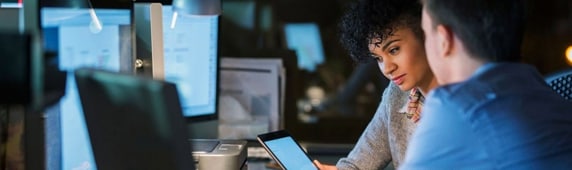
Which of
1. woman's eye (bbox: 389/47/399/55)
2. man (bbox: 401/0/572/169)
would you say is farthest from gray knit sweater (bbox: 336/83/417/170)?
man (bbox: 401/0/572/169)

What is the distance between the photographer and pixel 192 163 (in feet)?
3.05

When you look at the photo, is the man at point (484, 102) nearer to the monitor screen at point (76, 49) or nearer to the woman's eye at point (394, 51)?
the woman's eye at point (394, 51)

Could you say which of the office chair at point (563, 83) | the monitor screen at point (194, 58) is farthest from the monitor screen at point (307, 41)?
the office chair at point (563, 83)

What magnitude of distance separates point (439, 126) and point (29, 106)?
0.58 m

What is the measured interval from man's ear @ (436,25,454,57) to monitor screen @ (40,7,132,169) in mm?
537

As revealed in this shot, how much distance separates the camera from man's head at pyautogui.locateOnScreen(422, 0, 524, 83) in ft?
3.53

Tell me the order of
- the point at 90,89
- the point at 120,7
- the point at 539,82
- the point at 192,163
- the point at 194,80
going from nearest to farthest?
the point at 192,163, the point at 90,89, the point at 539,82, the point at 120,7, the point at 194,80

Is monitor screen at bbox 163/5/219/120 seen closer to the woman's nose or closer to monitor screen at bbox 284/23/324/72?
the woman's nose

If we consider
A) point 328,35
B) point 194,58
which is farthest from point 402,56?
point 328,35

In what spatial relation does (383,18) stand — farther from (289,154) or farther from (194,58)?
(194,58)

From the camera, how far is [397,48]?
1478 mm

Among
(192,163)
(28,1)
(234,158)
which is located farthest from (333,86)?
(192,163)

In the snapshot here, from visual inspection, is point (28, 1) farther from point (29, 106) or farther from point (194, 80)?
Result: point (194, 80)

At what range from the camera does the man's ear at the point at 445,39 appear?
110 centimetres
